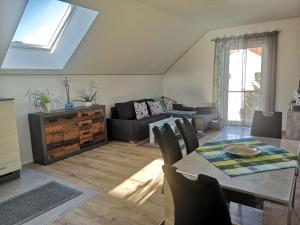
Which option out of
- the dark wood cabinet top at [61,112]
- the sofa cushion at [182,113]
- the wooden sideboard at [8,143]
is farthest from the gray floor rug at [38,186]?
the sofa cushion at [182,113]

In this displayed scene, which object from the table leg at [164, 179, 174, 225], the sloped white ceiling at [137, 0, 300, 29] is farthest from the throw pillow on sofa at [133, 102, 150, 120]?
the table leg at [164, 179, 174, 225]

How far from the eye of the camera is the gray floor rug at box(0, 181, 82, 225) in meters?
2.29

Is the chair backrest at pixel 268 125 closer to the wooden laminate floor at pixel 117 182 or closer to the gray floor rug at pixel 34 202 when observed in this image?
the wooden laminate floor at pixel 117 182

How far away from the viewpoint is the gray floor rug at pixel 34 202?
7.51 ft

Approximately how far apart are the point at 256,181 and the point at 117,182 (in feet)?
6.56

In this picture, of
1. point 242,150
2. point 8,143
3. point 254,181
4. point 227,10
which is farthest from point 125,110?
point 254,181

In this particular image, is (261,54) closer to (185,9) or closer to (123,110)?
(185,9)

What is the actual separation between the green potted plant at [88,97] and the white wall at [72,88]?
0.14 meters

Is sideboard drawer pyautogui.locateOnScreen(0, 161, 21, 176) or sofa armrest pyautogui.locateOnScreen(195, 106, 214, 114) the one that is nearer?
sideboard drawer pyautogui.locateOnScreen(0, 161, 21, 176)

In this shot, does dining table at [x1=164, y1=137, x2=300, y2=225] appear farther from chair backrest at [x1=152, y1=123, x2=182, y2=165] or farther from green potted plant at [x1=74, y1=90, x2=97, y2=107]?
green potted plant at [x1=74, y1=90, x2=97, y2=107]

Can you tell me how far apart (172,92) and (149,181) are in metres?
4.28

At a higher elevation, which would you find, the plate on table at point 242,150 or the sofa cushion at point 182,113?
the plate on table at point 242,150

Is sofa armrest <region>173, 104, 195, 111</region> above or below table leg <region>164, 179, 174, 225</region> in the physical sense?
above

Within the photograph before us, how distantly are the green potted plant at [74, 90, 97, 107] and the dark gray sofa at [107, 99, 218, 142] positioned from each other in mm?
568
